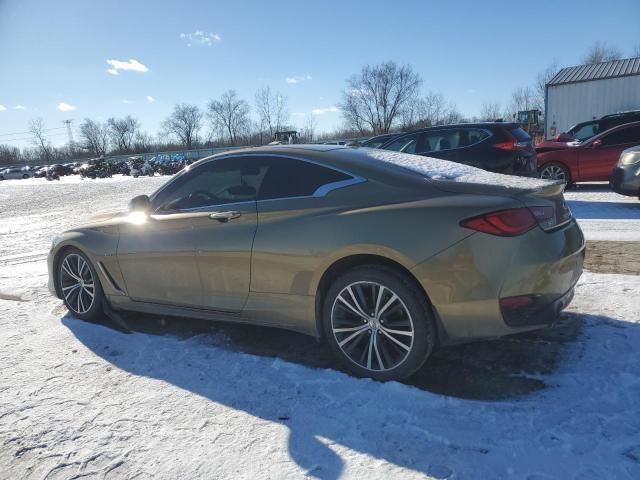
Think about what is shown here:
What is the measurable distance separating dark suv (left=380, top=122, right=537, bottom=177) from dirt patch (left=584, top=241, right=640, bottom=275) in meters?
2.92

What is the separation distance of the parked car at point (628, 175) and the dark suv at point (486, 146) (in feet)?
4.50

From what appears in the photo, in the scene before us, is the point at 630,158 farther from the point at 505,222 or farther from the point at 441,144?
the point at 505,222

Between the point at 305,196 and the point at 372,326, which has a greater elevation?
the point at 305,196

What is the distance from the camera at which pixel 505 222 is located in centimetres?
276

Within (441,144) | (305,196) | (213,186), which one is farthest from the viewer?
(441,144)

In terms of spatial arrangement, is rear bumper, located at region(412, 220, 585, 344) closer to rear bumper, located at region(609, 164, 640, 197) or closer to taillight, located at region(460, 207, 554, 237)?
taillight, located at region(460, 207, 554, 237)

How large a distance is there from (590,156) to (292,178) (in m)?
9.86

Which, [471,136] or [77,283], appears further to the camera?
[471,136]

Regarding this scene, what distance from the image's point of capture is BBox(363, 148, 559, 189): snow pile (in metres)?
3.12

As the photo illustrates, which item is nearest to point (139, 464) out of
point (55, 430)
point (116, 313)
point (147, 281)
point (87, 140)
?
point (55, 430)

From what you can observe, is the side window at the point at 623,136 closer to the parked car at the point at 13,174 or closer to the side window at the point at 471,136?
the side window at the point at 471,136

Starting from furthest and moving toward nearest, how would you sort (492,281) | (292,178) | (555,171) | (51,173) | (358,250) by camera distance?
(51,173) < (555,171) < (292,178) < (358,250) < (492,281)

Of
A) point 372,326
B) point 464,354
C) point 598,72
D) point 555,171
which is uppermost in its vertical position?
point 598,72

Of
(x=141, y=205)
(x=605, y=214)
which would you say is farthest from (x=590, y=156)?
(x=141, y=205)
